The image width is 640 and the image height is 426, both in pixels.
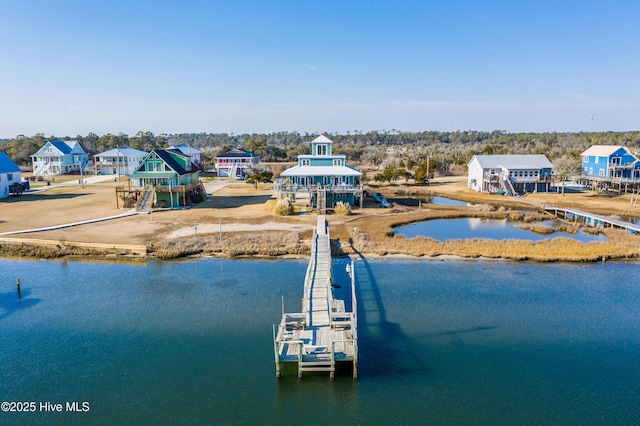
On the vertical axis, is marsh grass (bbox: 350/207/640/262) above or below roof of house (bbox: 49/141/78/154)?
below

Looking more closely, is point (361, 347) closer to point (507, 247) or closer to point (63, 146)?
point (507, 247)

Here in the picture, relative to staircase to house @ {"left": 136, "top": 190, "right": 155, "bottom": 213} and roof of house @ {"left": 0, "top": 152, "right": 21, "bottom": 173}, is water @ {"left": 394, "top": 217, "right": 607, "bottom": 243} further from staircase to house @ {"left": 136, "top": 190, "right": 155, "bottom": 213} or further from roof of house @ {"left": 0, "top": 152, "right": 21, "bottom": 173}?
roof of house @ {"left": 0, "top": 152, "right": 21, "bottom": 173}

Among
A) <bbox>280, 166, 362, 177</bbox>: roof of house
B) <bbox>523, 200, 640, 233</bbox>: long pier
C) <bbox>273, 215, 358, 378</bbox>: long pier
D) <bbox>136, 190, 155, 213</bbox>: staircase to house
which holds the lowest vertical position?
<bbox>273, 215, 358, 378</bbox>: long pier

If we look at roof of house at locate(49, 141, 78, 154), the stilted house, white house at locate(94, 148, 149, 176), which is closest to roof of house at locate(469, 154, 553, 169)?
the stilted house

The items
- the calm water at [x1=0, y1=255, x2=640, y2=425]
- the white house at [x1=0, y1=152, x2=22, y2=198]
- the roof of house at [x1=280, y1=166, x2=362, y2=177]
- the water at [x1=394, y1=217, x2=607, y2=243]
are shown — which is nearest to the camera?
the calm water at [x1=0, y1=255, x2=640, y2=425]

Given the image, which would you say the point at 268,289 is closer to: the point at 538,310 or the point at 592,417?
the point at 538,310

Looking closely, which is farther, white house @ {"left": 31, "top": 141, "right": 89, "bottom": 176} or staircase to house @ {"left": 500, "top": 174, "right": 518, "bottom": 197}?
white house @ {"left": 31, "top": 141, "right": 89, "bottom": 176}

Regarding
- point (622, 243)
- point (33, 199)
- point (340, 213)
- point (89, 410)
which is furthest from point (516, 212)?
point (33, 199)
